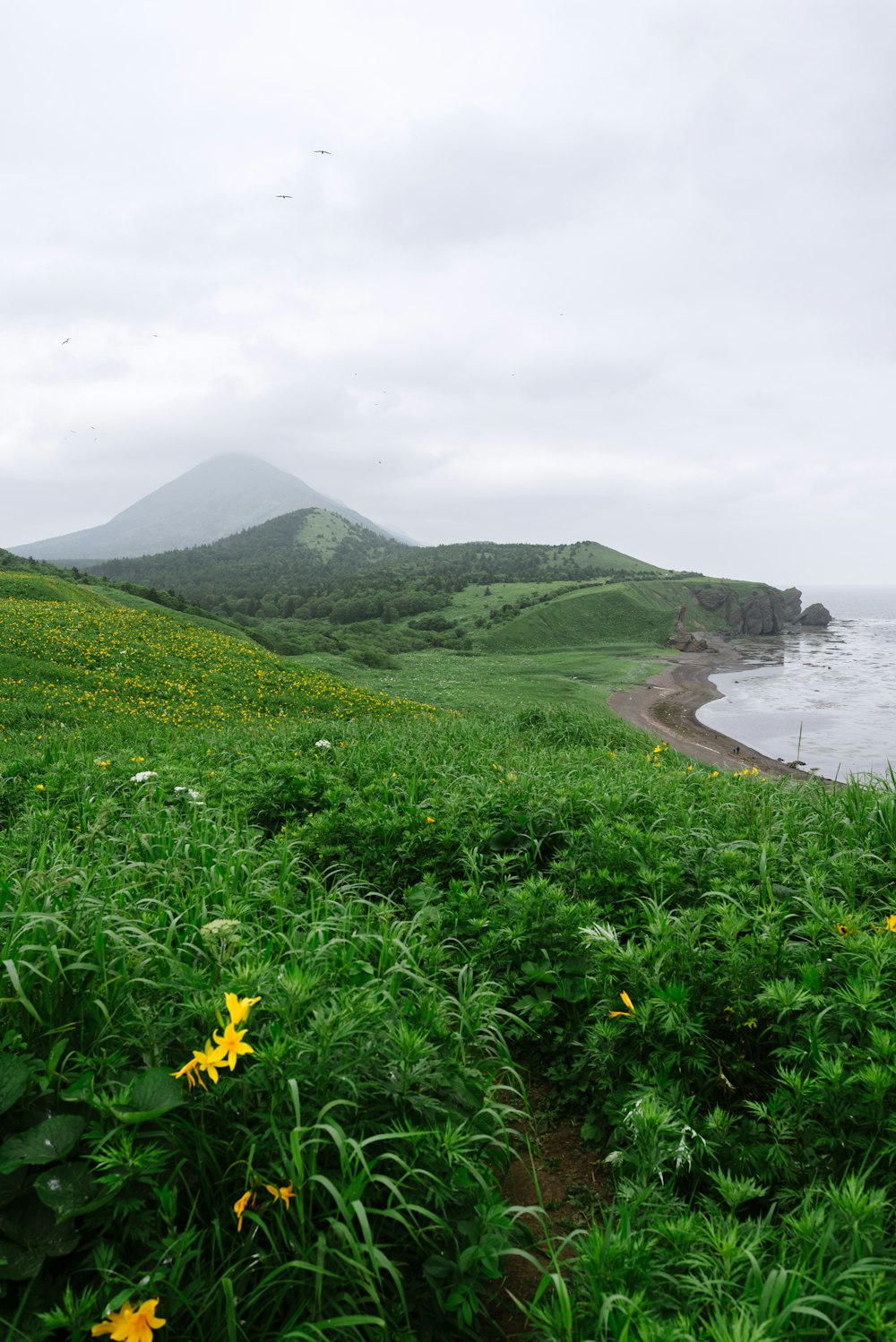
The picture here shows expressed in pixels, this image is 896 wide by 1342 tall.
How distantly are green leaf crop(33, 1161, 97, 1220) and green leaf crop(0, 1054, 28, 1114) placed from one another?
0.22 meters

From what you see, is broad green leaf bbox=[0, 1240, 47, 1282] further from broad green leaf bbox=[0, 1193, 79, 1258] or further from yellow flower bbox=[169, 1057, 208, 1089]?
yellow flower bbox=[169, 1057, 208, 1089]

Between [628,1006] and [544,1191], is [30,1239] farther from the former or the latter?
[628,1006]

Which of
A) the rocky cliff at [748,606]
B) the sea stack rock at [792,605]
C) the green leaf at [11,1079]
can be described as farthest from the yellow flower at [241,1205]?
the sea stack rock at [792,605]

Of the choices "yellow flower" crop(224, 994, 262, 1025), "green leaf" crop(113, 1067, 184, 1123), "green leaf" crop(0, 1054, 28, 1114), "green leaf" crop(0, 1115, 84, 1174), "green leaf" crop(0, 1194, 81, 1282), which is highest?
"yellow flower" crop(224, 994, 262, 1025)

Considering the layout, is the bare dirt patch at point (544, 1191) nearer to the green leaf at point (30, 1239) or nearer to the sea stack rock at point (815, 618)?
the green leaf at point (30, 1239)

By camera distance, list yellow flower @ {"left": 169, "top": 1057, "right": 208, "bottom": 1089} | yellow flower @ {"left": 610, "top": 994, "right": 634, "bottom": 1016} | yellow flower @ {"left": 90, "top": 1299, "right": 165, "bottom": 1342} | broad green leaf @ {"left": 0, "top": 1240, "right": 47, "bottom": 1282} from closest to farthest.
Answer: yellow flower @ {"left": 90, "top": 1299, "right": 165, "bottom": 1342}, broad green leaf @ {"left": 0, "top": 1240, "right": 47, "bottom": 1282}, yellow flower @ {"left": 169, "top": 1057, "right": 208, "bottom": 1089}, yellow flower @ {"left": 610, "top": 994, "right": 634, "bottom": 1016}

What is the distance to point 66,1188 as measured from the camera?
1.77 m

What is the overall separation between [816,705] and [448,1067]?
5922cm

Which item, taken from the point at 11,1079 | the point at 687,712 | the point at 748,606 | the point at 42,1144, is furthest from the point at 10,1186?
the point at 748,606

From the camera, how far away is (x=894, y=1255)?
1.85 meters

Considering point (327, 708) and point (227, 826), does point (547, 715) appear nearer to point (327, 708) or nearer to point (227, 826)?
point (327, 708)

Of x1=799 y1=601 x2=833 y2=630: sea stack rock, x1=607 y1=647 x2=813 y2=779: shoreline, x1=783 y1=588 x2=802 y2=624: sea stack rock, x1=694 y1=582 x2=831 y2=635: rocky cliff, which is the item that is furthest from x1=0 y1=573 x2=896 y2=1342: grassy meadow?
x1=799 y1=601 x2=833 y2=630: sea stack rock

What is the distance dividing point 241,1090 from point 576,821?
11.0 ft

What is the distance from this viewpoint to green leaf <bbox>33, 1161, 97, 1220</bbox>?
5.65ft
